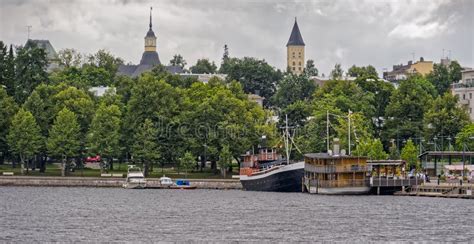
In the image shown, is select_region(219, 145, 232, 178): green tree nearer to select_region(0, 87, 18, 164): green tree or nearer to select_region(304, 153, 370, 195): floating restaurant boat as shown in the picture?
select_region(304, 153, 370, 195): floating restaurant boat

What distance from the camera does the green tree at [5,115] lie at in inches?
6752

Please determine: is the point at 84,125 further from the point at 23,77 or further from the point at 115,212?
the point at 115,212

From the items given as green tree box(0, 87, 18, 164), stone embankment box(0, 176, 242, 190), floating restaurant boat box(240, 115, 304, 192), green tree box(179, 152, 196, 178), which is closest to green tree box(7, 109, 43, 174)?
green tree box(0, 87, 18, 164)

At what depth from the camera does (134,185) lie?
502 feet

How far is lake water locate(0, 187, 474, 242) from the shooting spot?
88.8m

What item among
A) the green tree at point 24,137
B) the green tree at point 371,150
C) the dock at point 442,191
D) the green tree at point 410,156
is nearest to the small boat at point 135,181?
the green tree at point 24,137

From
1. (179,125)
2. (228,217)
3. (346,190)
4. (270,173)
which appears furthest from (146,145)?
(228,217)

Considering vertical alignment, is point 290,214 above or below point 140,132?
below

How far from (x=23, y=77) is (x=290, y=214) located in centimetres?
8833

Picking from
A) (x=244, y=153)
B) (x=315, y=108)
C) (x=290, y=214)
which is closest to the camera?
(x=290, y=214)

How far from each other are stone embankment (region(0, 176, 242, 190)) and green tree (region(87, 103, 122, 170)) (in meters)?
6.62

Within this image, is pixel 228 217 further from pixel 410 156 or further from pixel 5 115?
pixel 5 115

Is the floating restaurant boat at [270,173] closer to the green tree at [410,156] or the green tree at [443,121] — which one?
the green tree at [410,156]

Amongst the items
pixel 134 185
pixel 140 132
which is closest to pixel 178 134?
pixel 140 132
